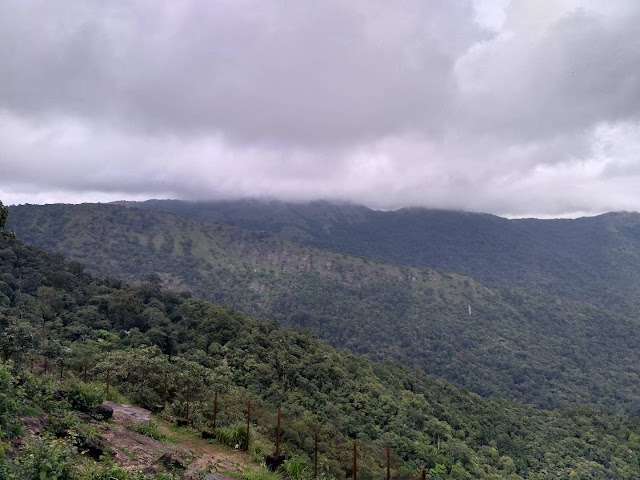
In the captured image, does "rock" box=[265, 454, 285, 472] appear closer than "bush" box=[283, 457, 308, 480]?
No

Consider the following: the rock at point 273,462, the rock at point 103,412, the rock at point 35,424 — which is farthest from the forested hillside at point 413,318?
the rock at point 35,424

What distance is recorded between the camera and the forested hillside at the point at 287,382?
27747 mm

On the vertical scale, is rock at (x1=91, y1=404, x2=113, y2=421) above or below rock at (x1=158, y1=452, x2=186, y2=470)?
below

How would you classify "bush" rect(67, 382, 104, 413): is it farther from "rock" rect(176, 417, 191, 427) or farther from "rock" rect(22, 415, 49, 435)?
"rock" rect(176, 417, 191, 427)

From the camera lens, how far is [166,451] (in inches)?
504

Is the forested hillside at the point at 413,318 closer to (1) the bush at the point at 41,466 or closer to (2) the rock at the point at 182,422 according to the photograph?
(2) the rock at the point at 182,422

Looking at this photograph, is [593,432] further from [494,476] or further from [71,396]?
[71,396]

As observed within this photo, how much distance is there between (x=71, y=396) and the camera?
48.0ft

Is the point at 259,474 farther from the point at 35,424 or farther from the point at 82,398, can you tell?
the point at 82,398

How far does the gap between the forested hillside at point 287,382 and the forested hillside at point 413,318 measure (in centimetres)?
6467

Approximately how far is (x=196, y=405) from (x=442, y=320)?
167 meters

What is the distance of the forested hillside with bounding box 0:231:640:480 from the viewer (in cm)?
2775

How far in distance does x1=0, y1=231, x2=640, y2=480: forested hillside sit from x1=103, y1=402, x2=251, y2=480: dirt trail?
4422 mm

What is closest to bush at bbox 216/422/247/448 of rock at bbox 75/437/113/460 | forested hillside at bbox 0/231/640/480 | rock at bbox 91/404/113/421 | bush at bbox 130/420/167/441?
bush at bbox 130/420/167/441
